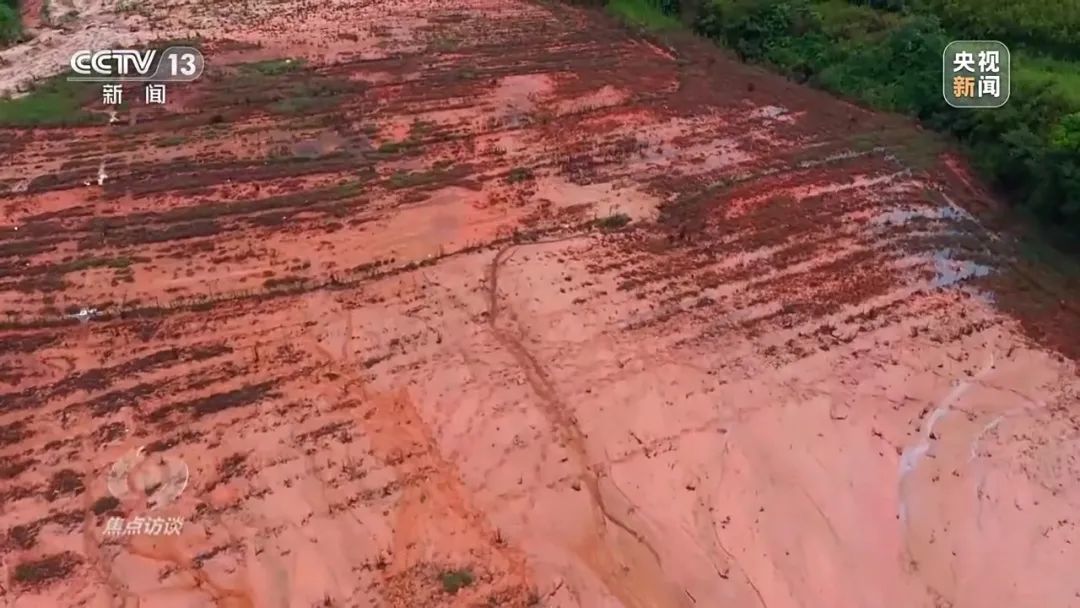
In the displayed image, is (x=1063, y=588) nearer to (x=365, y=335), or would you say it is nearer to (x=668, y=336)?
(x=668, y=336)

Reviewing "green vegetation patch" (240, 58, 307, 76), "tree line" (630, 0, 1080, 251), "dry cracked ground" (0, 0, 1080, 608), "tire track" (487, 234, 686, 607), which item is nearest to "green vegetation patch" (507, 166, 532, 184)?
"dry cracked ground" (0, 0, 1080, 608)

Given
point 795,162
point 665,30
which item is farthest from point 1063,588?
point 665,30

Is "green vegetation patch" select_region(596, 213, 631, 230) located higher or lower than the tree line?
lower

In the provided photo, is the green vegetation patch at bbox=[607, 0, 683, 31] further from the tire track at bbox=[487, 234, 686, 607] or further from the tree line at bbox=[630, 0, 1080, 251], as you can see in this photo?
the tire track at bbox=[487, 234, 686, 607]

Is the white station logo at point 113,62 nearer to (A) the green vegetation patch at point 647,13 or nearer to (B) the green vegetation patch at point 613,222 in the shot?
(B) the green vegetation patch at point 613,222

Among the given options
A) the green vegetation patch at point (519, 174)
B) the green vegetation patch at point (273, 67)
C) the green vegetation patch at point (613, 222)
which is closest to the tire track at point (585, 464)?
the green vegetation patch at point (613, 222)

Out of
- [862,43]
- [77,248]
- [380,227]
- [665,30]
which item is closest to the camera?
[77,248]

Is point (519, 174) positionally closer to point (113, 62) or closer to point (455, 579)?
point (455, 579)

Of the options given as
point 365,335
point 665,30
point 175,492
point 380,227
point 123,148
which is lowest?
point 175,492
